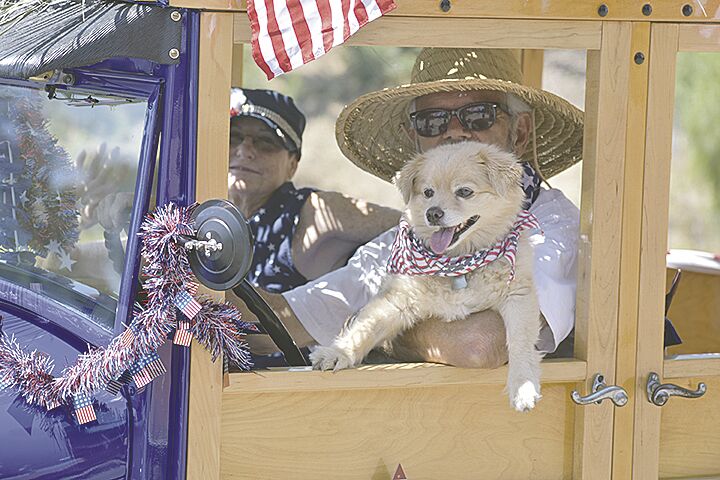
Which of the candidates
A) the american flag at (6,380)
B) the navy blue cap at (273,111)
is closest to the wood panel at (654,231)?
the american flag at (6,380)

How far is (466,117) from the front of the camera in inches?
113

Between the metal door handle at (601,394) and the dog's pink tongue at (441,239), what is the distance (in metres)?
0.47

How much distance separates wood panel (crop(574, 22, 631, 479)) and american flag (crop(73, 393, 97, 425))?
1110 mm

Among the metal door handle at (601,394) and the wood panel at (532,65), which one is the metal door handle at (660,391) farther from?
the wood panel at (532,65)

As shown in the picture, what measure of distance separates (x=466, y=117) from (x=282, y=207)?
120 centimetres

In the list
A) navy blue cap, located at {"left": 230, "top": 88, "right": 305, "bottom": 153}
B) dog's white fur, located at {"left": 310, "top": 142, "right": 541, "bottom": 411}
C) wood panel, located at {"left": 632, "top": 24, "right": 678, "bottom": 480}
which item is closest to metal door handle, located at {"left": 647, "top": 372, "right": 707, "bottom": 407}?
wood panel, located at {"left": 632, "top": 24, "right": 678, "bottom": 480}

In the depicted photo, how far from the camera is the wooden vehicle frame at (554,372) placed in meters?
2.20

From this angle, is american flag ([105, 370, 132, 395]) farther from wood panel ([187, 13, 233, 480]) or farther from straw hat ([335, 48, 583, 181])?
straw hat ([335, 48, 583, 181])

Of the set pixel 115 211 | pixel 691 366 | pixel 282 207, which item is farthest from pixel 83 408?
pixel 282 207

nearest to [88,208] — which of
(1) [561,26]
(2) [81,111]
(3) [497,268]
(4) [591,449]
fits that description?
(2) [81,111]

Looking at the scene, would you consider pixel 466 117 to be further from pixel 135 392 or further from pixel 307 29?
pixel 135 392

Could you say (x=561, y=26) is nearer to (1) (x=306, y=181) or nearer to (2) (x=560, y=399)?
(2) (x=560, y=399)

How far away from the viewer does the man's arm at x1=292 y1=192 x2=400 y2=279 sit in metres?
3.70

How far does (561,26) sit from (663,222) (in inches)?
20.5
